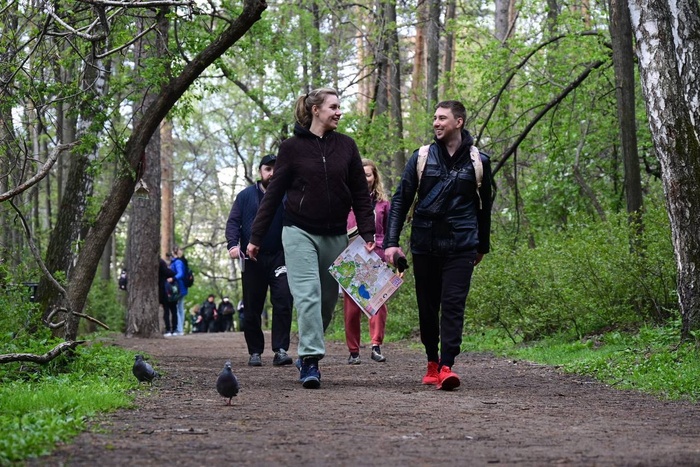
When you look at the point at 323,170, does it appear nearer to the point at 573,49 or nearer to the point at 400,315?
the point at 400,315

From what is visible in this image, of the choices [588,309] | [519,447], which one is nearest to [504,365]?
[588,309]

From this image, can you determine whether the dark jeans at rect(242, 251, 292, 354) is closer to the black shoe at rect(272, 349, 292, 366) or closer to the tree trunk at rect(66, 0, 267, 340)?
the black shoe at rect(272, 349, 292, 366)

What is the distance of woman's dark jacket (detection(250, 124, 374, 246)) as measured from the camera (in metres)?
8.37

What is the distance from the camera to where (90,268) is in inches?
436

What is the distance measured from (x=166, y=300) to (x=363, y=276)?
17337 mm

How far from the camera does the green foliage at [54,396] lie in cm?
485

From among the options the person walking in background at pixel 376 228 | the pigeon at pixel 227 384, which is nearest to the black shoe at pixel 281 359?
the person walking in background at pixel 376 228

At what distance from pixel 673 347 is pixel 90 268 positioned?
6009 mm

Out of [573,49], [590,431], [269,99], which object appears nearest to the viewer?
[590,431]

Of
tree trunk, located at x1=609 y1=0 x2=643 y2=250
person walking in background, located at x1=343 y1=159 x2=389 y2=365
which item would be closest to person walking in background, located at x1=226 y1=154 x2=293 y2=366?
person walking in background, located at x1=343 y1=159 x2=389 y2=365

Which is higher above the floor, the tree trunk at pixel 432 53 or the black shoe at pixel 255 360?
the tree trunk at pixel 432 53

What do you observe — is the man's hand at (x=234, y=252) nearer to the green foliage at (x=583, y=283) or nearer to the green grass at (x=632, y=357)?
the green grass at (x=632, y=357)

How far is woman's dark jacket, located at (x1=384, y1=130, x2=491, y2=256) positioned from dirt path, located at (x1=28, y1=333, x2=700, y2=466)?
120cm

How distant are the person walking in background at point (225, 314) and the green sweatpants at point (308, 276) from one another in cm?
2788
